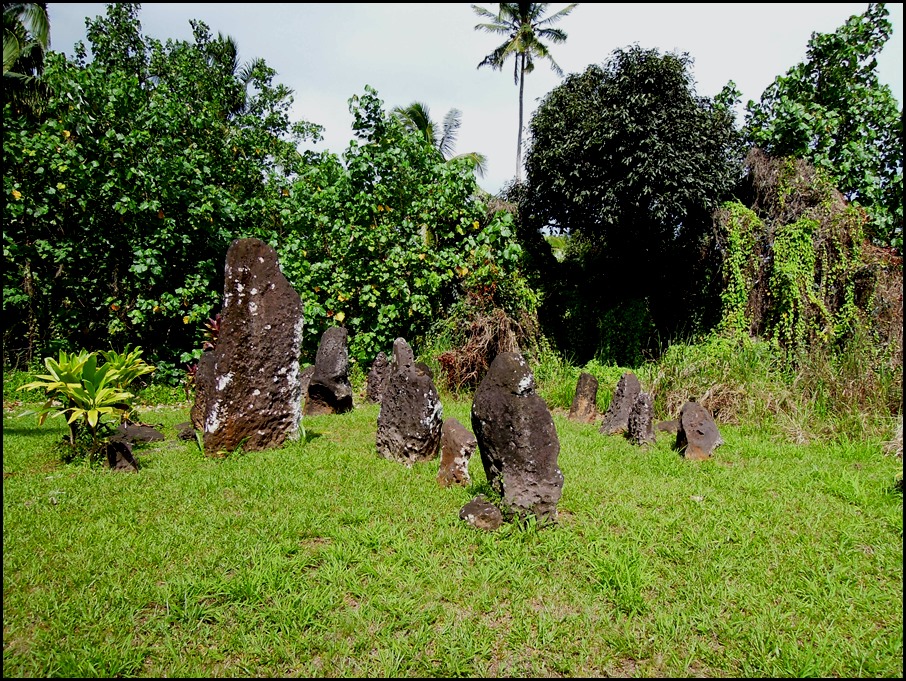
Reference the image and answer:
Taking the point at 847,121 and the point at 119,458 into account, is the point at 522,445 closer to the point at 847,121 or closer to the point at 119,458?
the point at 119,458

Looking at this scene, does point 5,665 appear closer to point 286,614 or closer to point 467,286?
point 286,614

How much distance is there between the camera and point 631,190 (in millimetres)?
9844

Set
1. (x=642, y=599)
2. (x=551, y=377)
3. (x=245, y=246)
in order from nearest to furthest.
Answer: (x=642, y=599) < (x=245, y=246) < (x=551, y=377)

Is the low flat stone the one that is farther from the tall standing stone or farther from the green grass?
the tall standing stone

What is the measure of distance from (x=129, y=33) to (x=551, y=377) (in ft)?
49.3

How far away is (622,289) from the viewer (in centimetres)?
1231

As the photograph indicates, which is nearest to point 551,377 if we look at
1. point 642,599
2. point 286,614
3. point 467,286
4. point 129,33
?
point 467,286

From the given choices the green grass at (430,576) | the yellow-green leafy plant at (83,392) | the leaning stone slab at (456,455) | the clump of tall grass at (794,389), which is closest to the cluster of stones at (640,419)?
the green grass at (430,576)

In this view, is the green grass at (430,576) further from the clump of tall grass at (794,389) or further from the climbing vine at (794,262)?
the climbing vine at (794,262)

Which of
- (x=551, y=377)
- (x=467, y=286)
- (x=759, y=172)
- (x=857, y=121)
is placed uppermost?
(x=857, y=121)

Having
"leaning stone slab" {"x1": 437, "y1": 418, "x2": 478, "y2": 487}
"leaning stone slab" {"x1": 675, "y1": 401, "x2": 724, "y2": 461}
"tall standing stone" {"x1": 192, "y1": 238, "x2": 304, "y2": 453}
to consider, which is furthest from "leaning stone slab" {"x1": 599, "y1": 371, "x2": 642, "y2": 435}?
"tall standing stone" {"x1": 192, "y1": 238, "x2": 304, "y2": 453}

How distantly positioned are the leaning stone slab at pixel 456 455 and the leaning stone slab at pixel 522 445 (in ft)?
2.40

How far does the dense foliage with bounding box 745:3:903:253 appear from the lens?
1076 cm

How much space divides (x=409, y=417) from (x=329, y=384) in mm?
2918
